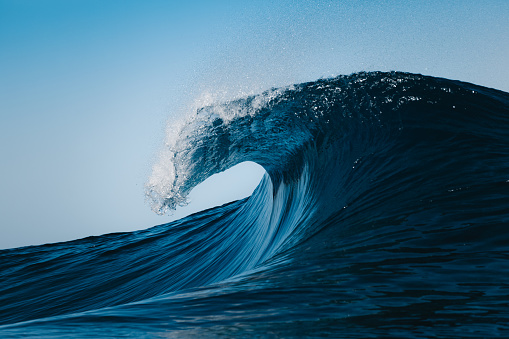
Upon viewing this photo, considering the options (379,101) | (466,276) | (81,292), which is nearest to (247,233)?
(81,292)

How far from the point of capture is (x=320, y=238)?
2941 mm

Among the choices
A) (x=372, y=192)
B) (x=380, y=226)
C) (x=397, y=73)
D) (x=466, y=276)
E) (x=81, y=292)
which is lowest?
(x=81, y=292)

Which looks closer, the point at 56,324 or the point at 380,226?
the point at 56,324

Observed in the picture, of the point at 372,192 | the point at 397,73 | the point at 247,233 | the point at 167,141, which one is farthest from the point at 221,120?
the point at 372,192

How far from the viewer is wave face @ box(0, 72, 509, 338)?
149cm

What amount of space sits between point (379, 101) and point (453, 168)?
1.30 metres

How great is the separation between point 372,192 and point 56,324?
2.40 metres

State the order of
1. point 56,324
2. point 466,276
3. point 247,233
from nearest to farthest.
→ point 56,324
point 466,276
point 247,233

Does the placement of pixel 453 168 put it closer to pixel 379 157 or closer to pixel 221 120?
pixel 379 157

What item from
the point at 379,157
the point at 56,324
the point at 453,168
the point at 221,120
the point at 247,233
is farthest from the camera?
the point at 247,233

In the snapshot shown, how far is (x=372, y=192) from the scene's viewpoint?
3307 mm

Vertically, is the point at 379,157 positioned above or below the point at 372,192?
above

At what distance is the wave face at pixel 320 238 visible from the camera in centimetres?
149

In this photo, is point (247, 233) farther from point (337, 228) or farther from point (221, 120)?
point (337, 228)
